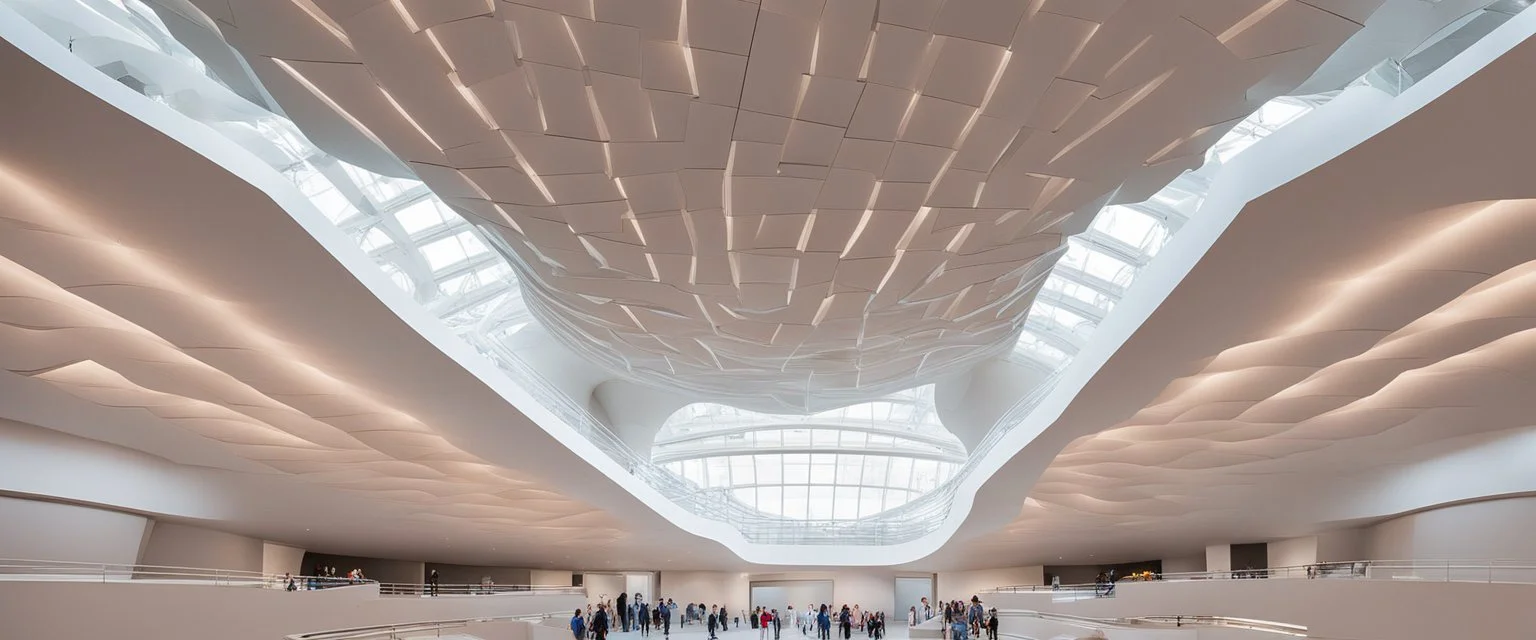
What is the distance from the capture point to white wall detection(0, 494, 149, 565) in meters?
17.3

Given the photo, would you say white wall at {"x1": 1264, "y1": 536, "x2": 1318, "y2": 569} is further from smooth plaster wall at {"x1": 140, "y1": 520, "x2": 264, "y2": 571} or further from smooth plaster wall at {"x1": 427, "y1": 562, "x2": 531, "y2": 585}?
smooth plaster wall at {"x1": 427, "y1": 562, "x2": 531, "y2": 585}

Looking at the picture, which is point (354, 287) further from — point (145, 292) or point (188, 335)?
point (188, 335)

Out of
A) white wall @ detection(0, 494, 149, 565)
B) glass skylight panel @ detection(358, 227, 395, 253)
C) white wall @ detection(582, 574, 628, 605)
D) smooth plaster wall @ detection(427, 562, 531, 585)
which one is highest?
glass skylight panel @ detection(358, 227, 395, 253)

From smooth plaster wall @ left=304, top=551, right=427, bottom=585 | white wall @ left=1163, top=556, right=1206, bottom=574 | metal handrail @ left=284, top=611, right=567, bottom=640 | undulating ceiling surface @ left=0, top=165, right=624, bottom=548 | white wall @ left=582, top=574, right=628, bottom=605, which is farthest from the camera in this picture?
white wall @ left=582, top=574, right=628, bottom=605

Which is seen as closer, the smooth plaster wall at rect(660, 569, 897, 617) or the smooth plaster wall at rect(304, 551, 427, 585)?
the smooth plaster wall at rect(304, 551, 427, 585)

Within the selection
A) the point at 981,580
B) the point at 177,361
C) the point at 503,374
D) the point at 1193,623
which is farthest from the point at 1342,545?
the point at 177,361

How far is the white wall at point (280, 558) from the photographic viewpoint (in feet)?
97.1

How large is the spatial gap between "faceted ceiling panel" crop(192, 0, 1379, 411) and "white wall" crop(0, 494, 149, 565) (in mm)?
12162

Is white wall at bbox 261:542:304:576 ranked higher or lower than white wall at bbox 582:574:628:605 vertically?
higher

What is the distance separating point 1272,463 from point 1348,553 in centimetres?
854

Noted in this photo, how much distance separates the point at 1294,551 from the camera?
98.7 feet

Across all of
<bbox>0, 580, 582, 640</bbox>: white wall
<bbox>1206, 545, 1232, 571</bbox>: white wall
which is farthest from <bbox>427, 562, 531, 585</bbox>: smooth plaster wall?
<bbox>1206, 545, 1232, 571</bbox>: white wall

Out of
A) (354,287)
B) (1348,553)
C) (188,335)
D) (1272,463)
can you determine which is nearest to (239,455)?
(188,335)

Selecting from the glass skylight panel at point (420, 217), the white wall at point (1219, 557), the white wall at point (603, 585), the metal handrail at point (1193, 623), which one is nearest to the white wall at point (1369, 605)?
the metal handrail at point (1193, 623)
